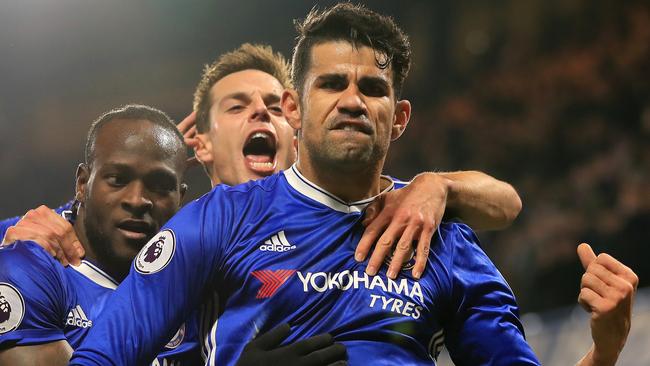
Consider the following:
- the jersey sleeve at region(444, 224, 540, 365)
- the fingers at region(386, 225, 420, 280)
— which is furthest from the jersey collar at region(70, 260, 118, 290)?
the jersey sleeve at region(444, 224, 540, 365)

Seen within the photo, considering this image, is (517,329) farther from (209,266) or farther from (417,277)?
(209,266)


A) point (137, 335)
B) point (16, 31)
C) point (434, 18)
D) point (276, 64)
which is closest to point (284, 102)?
point (137, 335)

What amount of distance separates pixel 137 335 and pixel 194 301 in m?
0.19

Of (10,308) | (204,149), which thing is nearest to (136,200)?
(10,308)

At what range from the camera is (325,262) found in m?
2.49

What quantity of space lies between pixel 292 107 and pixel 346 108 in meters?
0.25

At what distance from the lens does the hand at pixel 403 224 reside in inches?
99.2

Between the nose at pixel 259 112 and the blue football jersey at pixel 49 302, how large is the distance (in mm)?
1277

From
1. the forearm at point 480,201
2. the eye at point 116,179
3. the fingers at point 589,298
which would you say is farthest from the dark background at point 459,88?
the fingers at point 589,298

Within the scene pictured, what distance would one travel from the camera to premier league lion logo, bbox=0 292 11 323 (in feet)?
8.99

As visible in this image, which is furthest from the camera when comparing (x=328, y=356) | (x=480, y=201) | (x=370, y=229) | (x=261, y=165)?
(x=261, y=165)

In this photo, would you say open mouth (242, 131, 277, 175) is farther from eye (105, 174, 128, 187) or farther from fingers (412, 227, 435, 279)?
fingers (412, 227, 435, 279)

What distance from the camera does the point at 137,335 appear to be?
234 centimetres

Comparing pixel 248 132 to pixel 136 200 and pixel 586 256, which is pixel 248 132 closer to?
pixel 136 200
